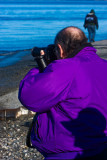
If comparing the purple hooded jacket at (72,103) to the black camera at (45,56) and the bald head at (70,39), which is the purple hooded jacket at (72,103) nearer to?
the bald head at (70,39)

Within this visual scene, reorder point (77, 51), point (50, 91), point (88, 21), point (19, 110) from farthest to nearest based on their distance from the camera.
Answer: point (88, 21)
point (19, 110)
point (77, 51)
point (50, 91)

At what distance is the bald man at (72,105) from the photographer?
8.23 ft

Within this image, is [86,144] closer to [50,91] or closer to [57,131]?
[57,131]

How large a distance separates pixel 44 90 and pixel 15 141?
2.85 m

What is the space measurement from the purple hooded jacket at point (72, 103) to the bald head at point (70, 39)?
0.10 metres

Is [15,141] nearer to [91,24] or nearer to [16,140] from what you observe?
[16,140]

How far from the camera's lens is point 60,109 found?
258 centimetres

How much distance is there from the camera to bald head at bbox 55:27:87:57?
265 cm

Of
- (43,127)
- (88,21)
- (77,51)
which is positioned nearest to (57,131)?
(43,127)

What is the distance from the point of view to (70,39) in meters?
2.65

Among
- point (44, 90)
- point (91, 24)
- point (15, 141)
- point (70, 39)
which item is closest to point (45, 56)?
point (70, 39)

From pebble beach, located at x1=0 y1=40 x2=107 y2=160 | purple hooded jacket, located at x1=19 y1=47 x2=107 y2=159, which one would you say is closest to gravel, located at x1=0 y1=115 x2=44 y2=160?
pebble beach, located at x1=0 y1=40 x2=107 y2=160

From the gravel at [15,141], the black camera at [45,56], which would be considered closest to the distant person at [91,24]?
the gravel at [15,141]

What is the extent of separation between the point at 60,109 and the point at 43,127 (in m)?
0.18
